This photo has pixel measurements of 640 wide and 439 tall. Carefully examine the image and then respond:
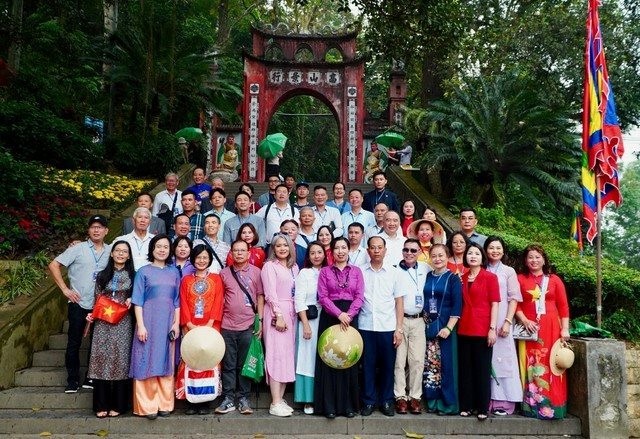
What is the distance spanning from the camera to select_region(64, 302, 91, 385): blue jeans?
5020 millimetres

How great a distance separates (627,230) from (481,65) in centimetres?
3606

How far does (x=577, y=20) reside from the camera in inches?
550

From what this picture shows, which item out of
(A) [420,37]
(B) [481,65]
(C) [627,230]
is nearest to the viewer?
(A) [420,37]

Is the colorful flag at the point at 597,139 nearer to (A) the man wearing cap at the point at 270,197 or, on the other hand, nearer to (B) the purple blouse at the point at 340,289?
(B) the purple blouse at the point at 340,289

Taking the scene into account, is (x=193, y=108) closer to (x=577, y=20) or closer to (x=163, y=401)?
(x=577, y=20)

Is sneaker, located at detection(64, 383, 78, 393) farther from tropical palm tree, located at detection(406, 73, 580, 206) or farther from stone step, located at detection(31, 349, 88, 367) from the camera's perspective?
tropical palm tree, located at detection(406, 73, 580, 206)

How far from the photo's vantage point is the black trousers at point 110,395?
15.5ft

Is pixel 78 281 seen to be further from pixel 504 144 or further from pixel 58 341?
pixel 504 144

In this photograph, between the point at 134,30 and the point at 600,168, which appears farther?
the point at 134,30

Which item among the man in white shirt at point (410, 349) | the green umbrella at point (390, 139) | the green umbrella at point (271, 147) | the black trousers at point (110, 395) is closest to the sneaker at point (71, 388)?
the black trousers at point (110, 395)

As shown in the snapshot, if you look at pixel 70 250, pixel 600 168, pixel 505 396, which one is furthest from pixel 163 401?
pixel 600 168

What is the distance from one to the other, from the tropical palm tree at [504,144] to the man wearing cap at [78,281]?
565 cm

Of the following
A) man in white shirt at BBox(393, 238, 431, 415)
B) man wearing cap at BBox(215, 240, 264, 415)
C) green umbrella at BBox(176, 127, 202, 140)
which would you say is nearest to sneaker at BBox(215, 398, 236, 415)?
man wearing cap at BBox(215, 240, 264, 415)

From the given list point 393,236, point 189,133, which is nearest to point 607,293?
point 393,236
